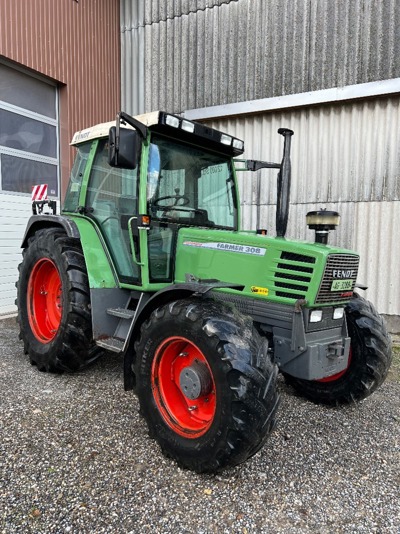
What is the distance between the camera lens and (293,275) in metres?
2.76

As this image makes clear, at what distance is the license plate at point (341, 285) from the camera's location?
9.21ft

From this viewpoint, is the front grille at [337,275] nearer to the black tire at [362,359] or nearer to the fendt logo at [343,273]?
the fendt logo at [343,273]

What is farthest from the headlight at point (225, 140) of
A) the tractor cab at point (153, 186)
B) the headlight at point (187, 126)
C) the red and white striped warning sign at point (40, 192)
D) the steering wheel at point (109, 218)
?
the red and white striped warning sign at point (40, 192)

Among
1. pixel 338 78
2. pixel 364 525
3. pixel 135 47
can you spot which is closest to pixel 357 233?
Answer: pixel 338 78

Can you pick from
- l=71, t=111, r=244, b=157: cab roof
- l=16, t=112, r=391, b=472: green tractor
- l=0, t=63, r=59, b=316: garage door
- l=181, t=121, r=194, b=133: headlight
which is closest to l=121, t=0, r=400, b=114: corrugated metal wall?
l=0, t=63, r=59, b=316: garage door

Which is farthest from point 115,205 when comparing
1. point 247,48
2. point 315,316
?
point 247,48

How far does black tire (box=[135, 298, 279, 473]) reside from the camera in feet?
7.31

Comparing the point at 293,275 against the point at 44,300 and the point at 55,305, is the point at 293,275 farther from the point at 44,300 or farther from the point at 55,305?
the point at 44,300

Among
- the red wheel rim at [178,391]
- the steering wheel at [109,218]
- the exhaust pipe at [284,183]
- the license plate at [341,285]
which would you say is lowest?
the red wheel rim at [178,391]

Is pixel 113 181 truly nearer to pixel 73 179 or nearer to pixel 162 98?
pixel 73 179

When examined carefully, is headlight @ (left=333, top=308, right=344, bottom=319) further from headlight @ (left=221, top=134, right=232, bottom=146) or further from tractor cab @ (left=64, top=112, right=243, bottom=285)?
headlight @ (left=221, top=134, right=232, bottom=146)

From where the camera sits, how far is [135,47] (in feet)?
26.7

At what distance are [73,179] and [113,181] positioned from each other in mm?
686

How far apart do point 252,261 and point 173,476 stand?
1458 mm
